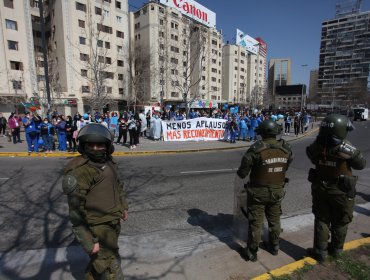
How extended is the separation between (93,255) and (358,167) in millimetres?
3135

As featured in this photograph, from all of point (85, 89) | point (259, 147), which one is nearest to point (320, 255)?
point (259, 147)

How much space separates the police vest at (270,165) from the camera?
3012mm

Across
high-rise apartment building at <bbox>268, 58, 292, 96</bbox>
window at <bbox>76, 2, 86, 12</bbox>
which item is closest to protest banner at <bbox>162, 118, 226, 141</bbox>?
window at <bbox>76, 2, 86, 12</bbox>

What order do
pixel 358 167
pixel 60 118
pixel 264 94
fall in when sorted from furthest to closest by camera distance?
1. pixel 264 94
2. pixel 60 118
3. pixel 358 167

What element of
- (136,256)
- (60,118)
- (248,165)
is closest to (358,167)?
(248,165)

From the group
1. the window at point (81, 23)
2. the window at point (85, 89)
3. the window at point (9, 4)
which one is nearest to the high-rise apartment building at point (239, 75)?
the window at point (85, 89)

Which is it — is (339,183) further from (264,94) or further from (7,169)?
(264,94)

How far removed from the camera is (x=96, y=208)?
7.14 ft

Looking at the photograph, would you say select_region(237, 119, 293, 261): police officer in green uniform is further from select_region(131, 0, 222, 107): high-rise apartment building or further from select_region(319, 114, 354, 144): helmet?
select_region(131, 0, 222, 107): high-rise apartment building

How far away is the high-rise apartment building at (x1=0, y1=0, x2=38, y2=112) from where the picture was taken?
33.6 m

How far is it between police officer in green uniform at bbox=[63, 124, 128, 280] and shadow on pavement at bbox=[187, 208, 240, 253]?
1859 millimetres

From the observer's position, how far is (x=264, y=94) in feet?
289

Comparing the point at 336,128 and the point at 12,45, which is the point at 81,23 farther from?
the point at 336,128

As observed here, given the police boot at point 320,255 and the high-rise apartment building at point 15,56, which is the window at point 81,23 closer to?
the high-rise apartment building at point 15,56
